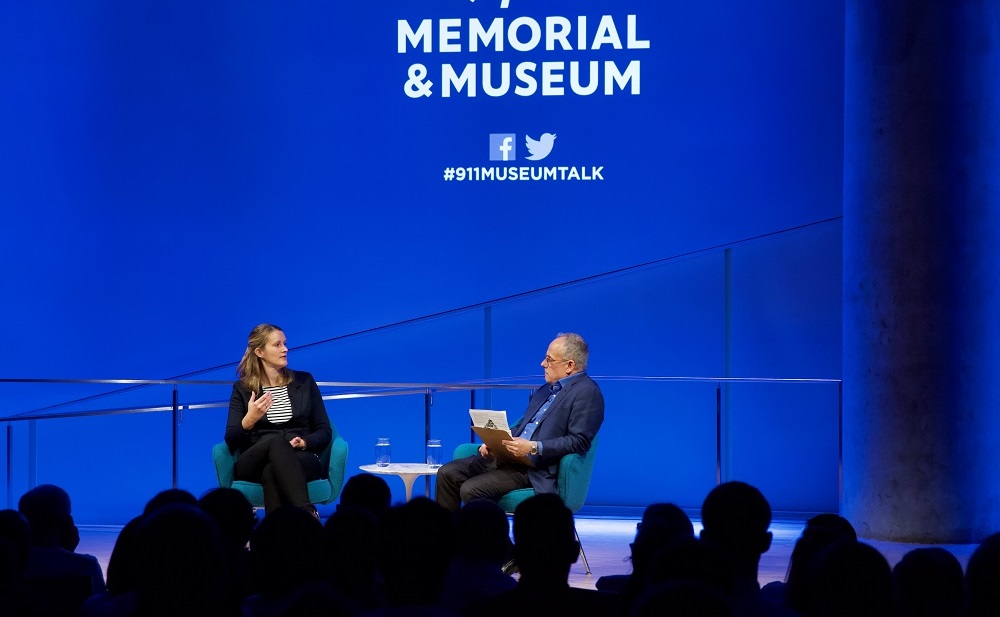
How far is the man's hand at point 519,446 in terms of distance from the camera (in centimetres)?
521

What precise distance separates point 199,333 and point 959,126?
4.71 m

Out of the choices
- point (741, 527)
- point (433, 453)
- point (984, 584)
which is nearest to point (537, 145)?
point (433, 453)

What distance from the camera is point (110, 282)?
783 cm

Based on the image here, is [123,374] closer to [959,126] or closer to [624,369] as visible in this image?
[624,369]

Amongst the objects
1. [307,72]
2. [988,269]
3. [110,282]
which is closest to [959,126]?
[988,269]

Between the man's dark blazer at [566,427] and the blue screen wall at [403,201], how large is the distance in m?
2.23

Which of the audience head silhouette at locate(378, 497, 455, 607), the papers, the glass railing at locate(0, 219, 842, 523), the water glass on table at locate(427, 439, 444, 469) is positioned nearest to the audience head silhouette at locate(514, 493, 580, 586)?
the audience head silhouette at locate(378, 497, 455, 607)

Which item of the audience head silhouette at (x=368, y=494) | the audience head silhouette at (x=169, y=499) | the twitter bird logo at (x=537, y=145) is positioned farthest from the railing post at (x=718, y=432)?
the audience head silhouette at (x=169, y=499)

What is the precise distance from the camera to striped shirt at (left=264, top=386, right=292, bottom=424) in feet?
19.0

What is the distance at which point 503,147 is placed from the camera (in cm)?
763

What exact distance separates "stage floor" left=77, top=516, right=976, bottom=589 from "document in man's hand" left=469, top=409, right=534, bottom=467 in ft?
1.96

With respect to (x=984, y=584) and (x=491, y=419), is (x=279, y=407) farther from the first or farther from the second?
(x=984, y=584)

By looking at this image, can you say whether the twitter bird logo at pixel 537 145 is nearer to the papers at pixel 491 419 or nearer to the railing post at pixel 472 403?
the railing post at pixel 472 403

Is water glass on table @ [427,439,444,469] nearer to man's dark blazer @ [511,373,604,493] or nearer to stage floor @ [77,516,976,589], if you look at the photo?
man's dark blazer @ [511,373,604,493]
